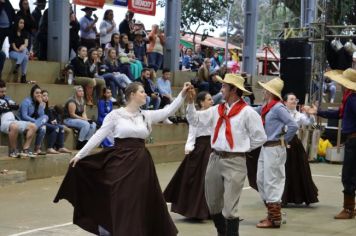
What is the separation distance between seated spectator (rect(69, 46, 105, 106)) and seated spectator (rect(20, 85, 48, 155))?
2.59 meters

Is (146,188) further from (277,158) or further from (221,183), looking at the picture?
(277,158)

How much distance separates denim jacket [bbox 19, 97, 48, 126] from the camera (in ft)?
41.4

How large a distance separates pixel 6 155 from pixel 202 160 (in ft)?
15.0

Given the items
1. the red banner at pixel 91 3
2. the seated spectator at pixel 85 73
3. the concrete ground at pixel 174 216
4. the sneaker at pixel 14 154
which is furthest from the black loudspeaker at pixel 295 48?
the sneaker at pixel 14 154

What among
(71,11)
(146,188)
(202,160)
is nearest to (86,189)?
(146,188)

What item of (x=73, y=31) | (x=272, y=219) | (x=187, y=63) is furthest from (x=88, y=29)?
(x=272, y=219)

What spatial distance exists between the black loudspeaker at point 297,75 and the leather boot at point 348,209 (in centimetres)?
828

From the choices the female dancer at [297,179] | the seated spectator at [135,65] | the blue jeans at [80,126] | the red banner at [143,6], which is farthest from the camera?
the red banner at [143,6]

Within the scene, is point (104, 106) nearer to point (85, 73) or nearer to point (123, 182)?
point (85, 73)

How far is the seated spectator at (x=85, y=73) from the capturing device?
15469 mm

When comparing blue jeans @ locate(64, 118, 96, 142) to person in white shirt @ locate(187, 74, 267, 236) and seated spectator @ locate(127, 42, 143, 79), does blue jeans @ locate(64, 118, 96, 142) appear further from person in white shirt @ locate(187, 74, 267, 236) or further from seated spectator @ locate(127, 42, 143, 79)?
person in white shirt @ locate(187, 74, 267, 236)

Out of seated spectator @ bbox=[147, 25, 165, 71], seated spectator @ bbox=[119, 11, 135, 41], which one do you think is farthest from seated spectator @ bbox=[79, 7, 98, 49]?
seated spectator @ bbox=[147, 25, 165, 71]

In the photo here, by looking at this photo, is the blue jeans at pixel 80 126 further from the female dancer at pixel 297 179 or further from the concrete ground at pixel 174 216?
the female dancer at pixel 297 179

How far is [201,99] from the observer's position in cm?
903
